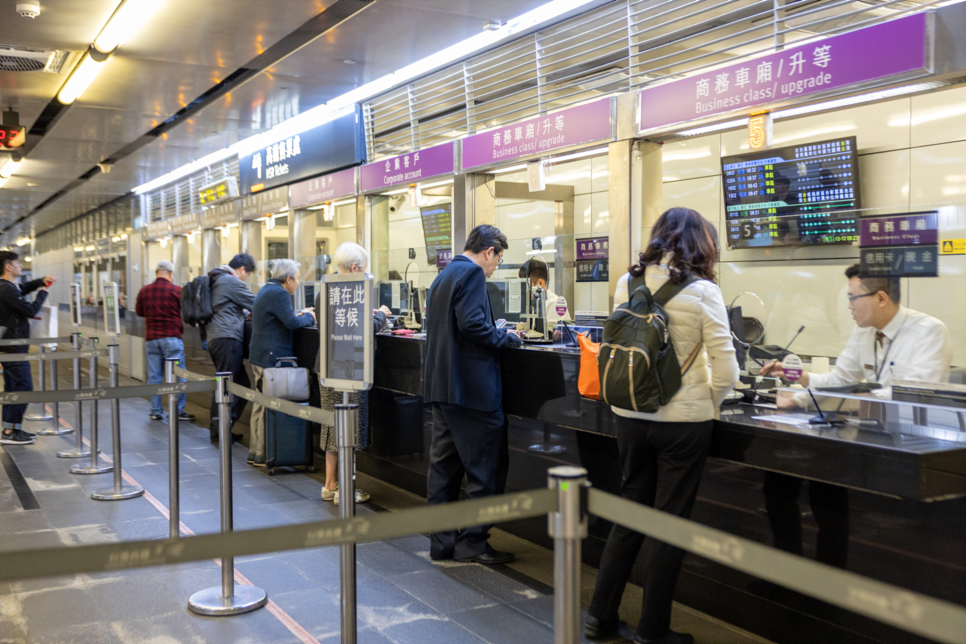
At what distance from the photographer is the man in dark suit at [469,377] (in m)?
3.76

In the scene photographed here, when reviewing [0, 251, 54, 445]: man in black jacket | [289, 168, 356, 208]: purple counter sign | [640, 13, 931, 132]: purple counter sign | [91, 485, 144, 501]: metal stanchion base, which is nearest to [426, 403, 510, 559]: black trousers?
[640, 13, 931, 132]: purple counter sign

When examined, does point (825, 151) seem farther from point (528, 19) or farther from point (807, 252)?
point (807, 252)

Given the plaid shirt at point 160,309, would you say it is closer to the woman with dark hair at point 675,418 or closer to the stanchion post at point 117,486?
the stanchion post at point 117,486

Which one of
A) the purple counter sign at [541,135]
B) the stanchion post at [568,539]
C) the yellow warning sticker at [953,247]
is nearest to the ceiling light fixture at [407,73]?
the purple counter sign at [541,135]

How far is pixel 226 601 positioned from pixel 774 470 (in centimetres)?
225

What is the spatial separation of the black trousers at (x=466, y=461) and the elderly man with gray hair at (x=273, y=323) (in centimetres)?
219

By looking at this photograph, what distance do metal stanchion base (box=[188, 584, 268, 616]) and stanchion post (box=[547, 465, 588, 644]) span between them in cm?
195

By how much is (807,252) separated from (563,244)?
2237mm

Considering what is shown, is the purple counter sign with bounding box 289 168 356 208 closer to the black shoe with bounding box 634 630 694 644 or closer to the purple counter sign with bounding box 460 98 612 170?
the purple counter sign with bounding box 460 98 612 170

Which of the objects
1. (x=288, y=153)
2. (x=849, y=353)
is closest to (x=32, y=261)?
(x=288, y=153)

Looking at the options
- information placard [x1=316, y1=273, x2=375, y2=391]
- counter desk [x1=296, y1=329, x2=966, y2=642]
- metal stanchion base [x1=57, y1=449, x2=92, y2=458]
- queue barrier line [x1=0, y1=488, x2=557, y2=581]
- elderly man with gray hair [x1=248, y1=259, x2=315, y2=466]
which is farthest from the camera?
metal stanchion base [x1=57, y1=449, x2=92, y2=458]

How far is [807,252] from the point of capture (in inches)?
111

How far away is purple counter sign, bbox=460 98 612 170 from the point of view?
4875mm

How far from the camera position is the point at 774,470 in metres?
2.89
